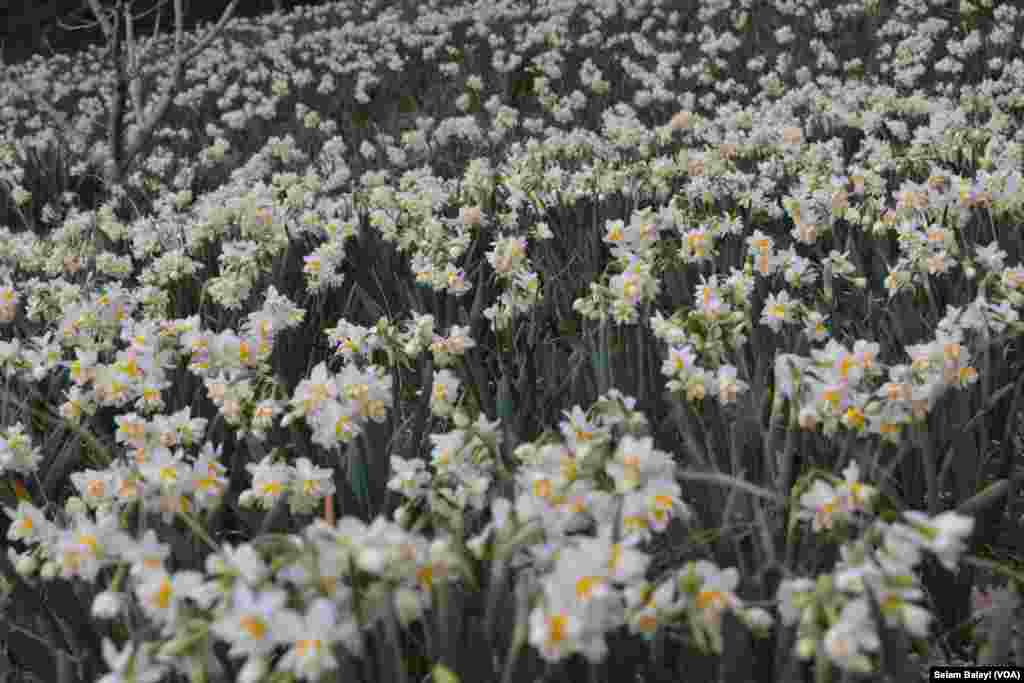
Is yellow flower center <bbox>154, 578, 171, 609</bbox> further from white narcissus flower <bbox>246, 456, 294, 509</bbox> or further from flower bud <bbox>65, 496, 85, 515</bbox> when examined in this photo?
flower bud <bbox>65, 496, 85, 515</bbox>

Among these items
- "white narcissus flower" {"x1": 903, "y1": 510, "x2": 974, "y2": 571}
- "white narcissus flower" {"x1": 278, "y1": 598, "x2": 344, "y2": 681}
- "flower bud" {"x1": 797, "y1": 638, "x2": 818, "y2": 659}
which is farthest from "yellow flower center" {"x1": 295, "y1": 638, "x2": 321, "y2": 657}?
"white narcissus flower" {"x1": 903, "y1": 510, "x2": 974, "y2": 571}

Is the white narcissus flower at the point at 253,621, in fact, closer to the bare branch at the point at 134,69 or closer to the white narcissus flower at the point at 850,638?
the white narcissus flower at the point at 850,638

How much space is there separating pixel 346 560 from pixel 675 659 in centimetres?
59

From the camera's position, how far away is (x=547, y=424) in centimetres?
263

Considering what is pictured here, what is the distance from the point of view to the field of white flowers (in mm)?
1354

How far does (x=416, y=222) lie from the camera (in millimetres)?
4242

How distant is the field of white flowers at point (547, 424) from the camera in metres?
1.35

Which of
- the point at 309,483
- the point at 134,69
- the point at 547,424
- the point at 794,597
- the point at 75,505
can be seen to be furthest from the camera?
the point at 134,69

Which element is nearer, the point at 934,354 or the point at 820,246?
the point at 934,354

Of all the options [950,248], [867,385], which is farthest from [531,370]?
[950,248]

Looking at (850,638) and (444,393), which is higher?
(444,393)

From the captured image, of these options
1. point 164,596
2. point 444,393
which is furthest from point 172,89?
point 164,596

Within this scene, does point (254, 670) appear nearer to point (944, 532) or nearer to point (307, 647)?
point (307, 647)

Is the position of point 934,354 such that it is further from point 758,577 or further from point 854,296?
point 854,296
